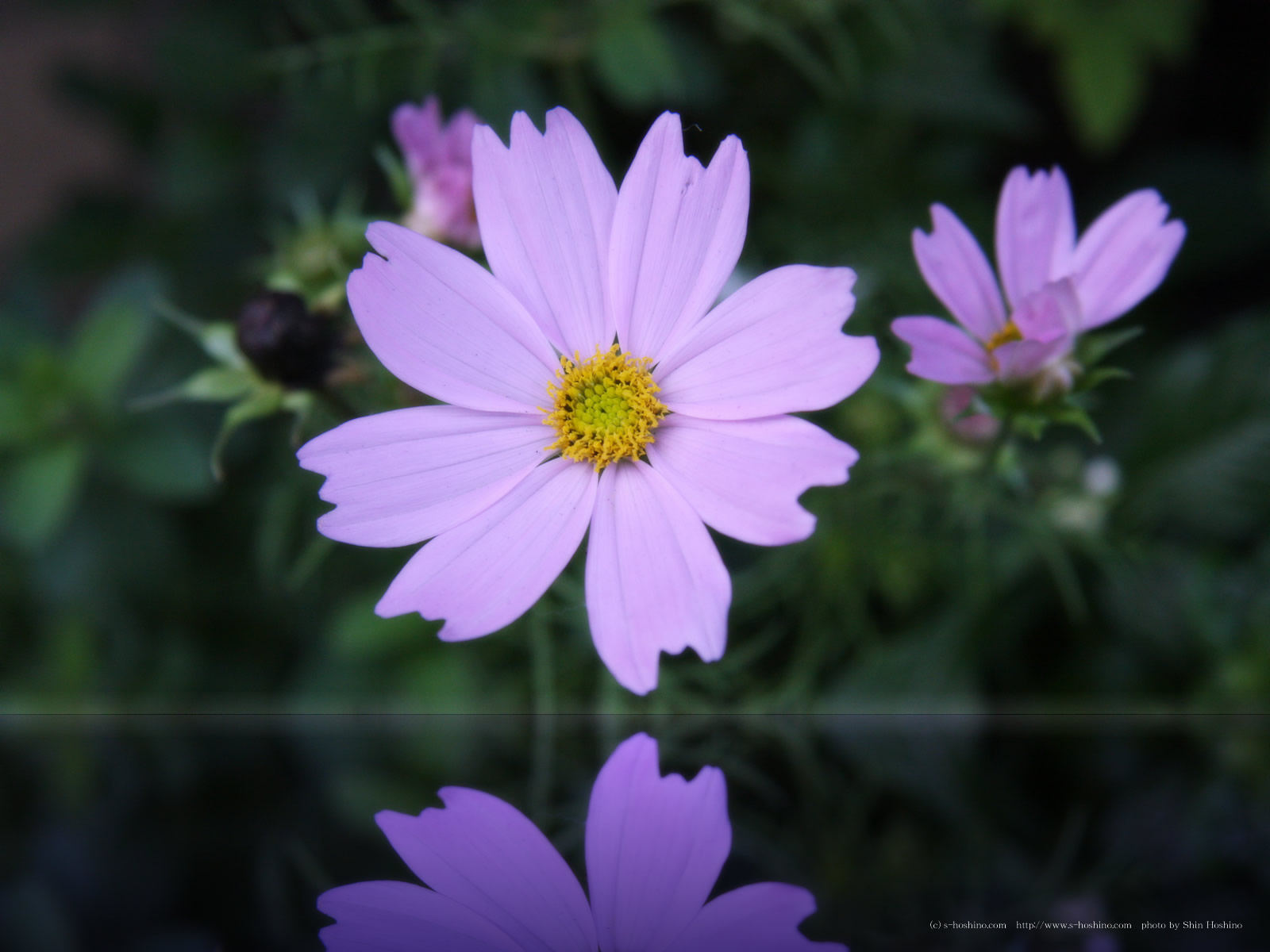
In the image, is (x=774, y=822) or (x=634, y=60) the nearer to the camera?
(x=774, y=822)

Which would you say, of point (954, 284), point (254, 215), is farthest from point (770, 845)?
point (254, 215)

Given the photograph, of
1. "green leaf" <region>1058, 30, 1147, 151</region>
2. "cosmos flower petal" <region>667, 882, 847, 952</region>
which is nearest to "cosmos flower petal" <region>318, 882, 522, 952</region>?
"cosmos flower petal" <region>667, 882, 847, 952</region>

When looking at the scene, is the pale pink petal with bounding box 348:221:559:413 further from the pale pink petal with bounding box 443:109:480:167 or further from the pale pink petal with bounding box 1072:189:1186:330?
the pale pink petal with bounding box 1072:189:1186:330

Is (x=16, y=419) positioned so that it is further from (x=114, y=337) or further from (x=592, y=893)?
(x=592, y=893)

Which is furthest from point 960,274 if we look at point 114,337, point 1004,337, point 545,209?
point 114,337

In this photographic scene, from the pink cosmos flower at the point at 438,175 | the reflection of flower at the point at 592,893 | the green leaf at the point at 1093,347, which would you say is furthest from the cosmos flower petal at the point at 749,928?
the pink cosmos flower at the point at 438,175

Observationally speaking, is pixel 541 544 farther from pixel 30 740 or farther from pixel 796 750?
pixel 30 740
